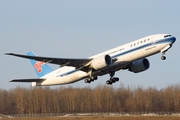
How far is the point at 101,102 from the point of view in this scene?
233 feet

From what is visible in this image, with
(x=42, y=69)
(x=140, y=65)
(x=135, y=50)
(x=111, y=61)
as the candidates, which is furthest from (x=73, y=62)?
(x=42, y=69)

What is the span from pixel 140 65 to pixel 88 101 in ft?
120

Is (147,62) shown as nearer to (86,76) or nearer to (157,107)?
(86,76)

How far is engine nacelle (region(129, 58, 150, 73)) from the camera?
36094 mm

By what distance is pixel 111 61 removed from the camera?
32.0m

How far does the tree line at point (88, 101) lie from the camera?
2746 inches

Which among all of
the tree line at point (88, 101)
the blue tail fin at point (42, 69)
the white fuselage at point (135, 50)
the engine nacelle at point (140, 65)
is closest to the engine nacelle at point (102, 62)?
the white fuselage at point (135, 50)

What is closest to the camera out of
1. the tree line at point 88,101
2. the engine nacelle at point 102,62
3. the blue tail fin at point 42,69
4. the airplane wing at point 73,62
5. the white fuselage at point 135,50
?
the white fuselage at point 135,50

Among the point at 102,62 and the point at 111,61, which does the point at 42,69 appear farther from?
the point at 111,61

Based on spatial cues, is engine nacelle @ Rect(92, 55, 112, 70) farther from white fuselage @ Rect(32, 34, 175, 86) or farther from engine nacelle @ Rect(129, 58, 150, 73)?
engine nacelle @ Rect(129, 58, 150, 73)

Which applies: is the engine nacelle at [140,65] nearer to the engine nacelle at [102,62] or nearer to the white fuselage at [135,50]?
the white fuselage at [135,50]

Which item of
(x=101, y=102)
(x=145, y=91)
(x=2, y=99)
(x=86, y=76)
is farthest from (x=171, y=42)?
(x=2, y=99)

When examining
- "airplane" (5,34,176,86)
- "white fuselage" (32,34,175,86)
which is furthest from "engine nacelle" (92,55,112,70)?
"white fuselage" (32,34,175,86)

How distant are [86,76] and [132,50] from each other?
7589 millimetres
